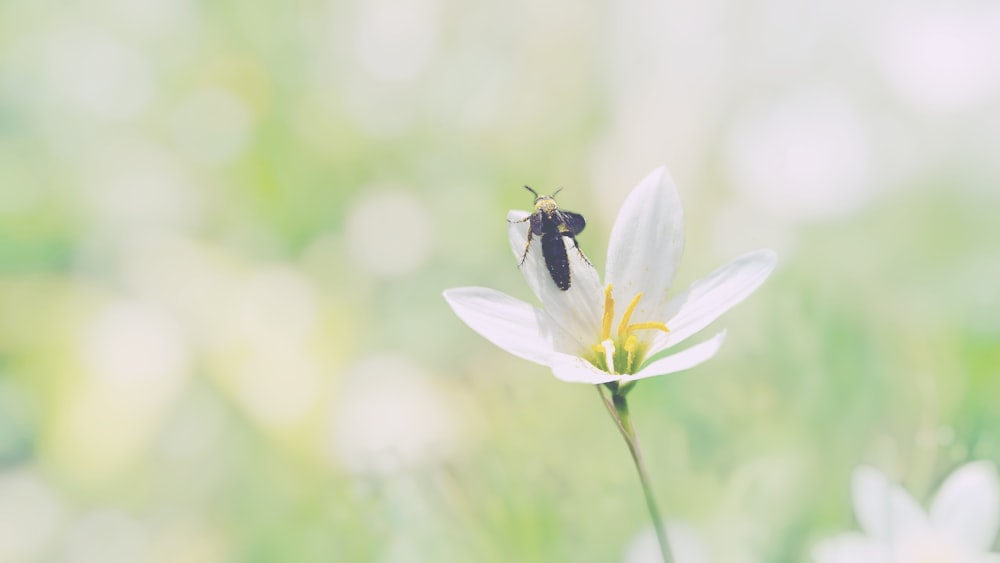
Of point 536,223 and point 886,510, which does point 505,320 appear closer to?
point 536,223

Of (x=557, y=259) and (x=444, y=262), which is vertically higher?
(x=557, y=259)

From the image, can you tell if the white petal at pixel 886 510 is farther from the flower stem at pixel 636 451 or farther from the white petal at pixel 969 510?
the flower stem at pixel 636 451

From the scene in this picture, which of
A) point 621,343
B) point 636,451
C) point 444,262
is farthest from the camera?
point 444,262

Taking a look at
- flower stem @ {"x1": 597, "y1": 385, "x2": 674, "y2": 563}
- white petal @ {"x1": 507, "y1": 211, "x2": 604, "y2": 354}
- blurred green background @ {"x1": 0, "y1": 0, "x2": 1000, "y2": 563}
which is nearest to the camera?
flower stem @ {"x1": 597, "y1": 385, "x2": 674, "y2": 563}

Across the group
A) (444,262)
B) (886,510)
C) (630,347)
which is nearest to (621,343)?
(630,347)

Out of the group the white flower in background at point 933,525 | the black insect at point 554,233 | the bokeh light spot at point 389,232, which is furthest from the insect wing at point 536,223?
the bokeh light spot at point 389,232

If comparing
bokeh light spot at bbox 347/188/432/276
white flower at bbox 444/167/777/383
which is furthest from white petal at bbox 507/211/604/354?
bokeh light spot at bbox 347/188/432/276

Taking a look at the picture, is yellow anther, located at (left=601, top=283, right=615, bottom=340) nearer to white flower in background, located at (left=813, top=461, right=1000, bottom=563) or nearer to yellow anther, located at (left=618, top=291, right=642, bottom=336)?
yellow anther, located at (left=618, top=291, right=642, bottom=336)
